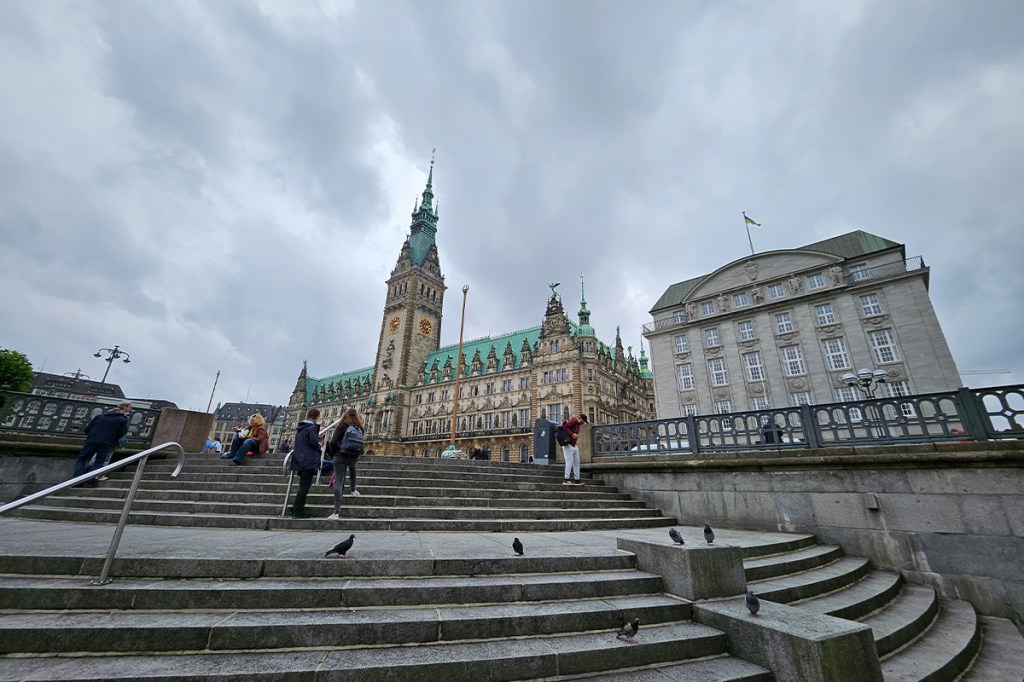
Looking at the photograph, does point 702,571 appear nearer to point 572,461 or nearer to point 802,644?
point 802,644

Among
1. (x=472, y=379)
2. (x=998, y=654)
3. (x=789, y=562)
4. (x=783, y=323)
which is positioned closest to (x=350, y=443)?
(x=789, y=562)

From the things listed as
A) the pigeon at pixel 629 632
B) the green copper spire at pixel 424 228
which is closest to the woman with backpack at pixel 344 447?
the pigeon at pixel 629 632

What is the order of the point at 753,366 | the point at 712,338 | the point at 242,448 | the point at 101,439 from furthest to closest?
1. the point at 712,338
2. the point at 753,366
3. the point at 242,448
4. the point at 101,439

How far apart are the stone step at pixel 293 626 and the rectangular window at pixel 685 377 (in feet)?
117

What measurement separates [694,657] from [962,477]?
7.57m

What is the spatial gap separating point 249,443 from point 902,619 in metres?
14.9

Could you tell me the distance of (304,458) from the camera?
23.9 feet

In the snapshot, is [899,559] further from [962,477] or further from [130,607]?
[130,607]

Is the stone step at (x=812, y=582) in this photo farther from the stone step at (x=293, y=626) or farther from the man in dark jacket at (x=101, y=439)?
the man in dark jacket at (x=101, y=439)

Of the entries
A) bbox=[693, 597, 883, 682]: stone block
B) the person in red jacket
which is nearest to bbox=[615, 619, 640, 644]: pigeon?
bbox=[693, 597, 883, 682]: stone block

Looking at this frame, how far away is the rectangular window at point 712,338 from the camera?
36.5 meters

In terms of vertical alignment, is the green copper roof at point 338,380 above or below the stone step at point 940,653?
above

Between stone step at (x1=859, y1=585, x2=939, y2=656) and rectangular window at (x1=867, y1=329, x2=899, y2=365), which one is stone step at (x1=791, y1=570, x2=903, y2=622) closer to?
stone step at (x1=859, y1=585, x2=939, y2=656)

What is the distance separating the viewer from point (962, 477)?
7445mm
